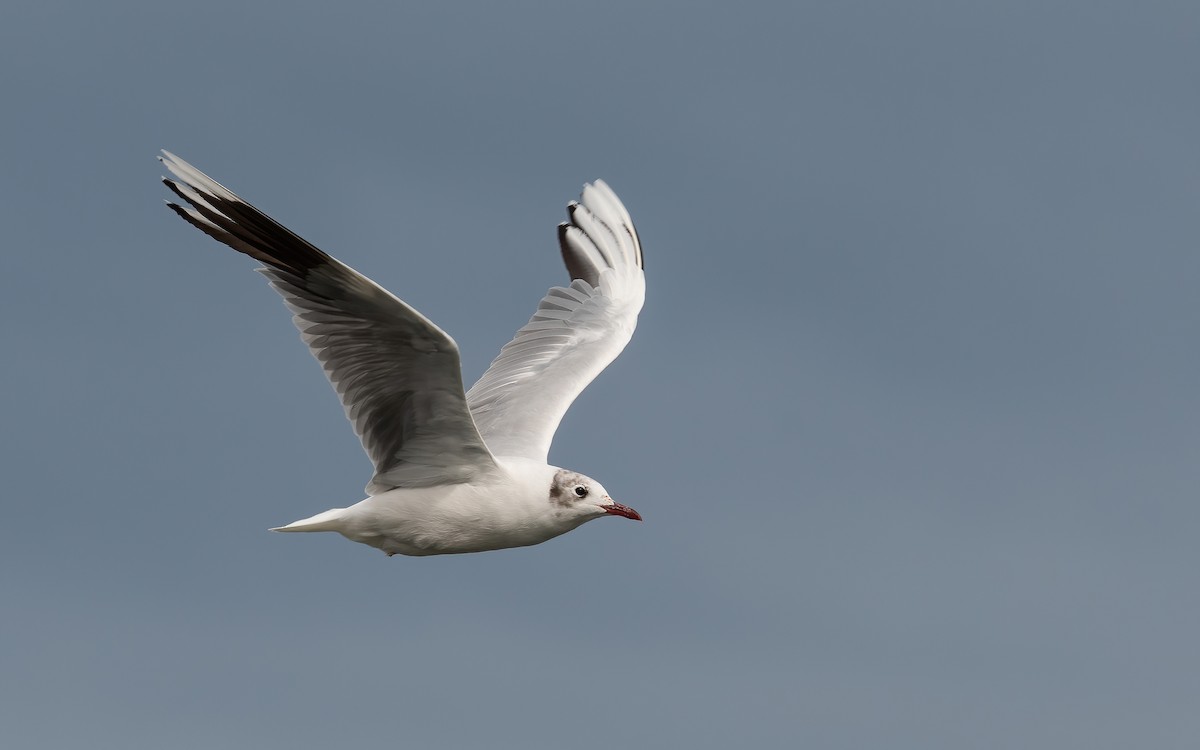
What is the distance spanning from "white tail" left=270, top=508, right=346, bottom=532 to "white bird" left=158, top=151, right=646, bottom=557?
1cm

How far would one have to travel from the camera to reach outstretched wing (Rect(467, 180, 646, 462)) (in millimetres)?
17484

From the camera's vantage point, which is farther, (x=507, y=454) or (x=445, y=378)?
(x=507, y=454)

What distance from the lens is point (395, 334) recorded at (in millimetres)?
14133

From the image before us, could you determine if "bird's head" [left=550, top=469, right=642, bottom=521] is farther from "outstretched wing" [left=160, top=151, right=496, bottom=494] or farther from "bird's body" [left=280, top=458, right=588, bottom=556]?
"outstretched wing" [left=160, top=151, right=496, bottom=494]

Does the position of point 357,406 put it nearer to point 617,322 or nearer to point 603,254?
point 617,322

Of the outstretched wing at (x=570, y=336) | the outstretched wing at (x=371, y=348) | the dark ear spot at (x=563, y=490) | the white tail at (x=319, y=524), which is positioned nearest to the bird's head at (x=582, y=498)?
the dark ear spot at (x=563, y=490)

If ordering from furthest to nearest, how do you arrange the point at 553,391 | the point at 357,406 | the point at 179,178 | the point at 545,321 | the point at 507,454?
the point at 545,321 → the point at 553,391 → the point at 507,454 → the point at 357,406 → the point at 179,178

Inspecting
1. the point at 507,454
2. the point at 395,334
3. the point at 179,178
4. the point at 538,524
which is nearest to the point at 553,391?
the point at 507,454

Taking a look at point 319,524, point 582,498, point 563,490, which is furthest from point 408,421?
point 582,498

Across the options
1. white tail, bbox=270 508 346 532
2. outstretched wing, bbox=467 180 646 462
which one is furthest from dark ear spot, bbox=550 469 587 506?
white tail, bbox=270 508 346 532

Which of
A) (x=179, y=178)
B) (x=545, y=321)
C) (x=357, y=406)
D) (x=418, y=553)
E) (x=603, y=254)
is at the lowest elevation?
(x=418, y=553)

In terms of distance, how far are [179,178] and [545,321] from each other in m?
6.62

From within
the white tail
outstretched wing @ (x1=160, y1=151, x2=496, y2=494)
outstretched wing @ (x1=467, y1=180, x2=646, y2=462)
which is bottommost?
the white tail

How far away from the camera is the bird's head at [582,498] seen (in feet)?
Answer: 50.1
